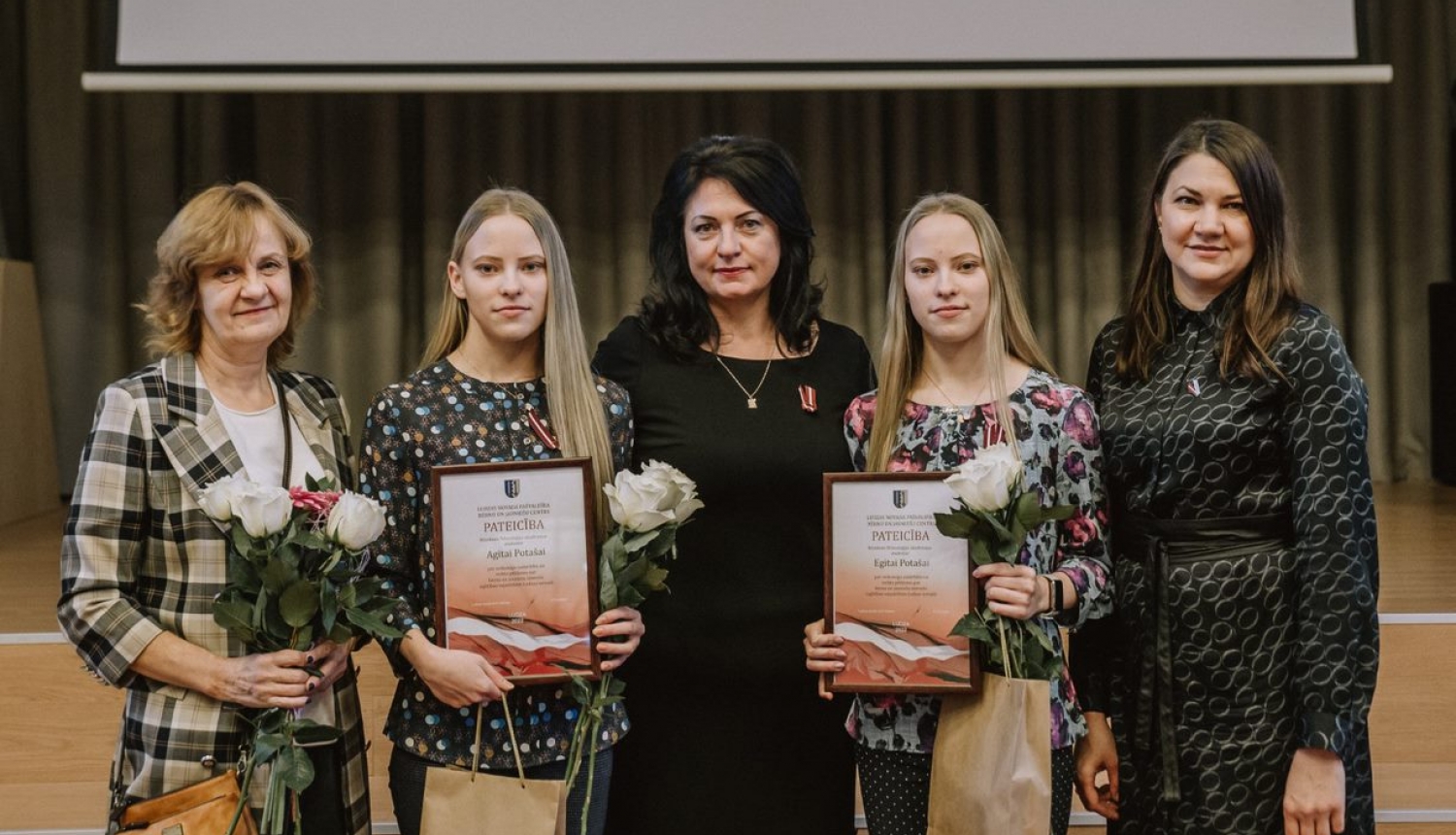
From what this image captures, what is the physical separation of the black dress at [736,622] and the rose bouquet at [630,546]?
1.16 ft

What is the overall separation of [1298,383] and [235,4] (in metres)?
4.10

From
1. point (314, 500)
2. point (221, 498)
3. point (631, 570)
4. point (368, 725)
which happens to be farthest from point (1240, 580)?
point (368, 725)

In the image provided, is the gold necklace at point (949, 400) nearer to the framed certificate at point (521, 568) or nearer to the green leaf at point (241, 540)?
the framed certificate at point (521, 568)

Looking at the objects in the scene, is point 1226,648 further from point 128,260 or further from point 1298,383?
point 128,260

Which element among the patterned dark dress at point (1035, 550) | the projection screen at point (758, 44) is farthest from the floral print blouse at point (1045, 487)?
the projection screen at point (758, 44)

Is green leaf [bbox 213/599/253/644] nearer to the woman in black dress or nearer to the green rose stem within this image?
the green rose stem

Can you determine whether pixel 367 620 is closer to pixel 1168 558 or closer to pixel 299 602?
pixel 299 602

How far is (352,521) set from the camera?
64.8 inches

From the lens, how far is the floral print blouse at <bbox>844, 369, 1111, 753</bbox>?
192 cm

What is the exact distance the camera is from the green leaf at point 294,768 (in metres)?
1.72

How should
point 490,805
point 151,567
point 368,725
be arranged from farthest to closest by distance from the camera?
point 368,725 < point 151,567 < point 490,805

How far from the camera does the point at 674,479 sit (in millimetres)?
1800

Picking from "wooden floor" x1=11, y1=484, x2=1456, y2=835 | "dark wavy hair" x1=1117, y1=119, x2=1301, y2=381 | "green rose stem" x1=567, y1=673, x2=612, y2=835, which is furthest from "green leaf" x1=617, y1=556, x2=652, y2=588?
"wooden floor" x1=11, y1=484, x2=1456, y2=835

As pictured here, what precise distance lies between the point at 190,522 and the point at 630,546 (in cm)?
62
